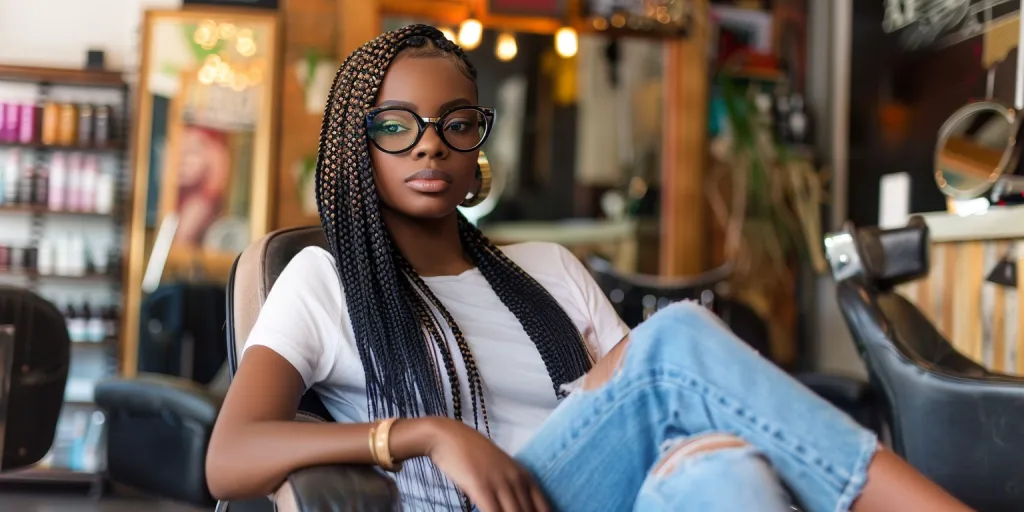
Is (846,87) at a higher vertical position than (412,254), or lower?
higher

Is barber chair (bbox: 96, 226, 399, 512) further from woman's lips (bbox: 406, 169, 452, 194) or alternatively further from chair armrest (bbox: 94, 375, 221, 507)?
woman's lips (bbox: 406, 169, 452, 194)

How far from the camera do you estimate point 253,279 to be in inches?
63.1

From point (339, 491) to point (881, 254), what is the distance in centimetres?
137

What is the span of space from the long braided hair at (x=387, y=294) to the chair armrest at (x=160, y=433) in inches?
34.6

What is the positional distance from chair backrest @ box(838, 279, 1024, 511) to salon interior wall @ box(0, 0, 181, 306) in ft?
11.9

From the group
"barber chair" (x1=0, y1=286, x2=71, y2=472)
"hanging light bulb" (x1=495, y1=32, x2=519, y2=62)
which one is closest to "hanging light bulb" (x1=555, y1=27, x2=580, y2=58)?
"hanging light bulb" (x1=495, y1=32, x2=519, y2=62)

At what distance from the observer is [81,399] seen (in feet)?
14.9

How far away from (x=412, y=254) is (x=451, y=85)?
272 millimetres

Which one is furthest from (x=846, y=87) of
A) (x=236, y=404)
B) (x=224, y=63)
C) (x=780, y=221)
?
(x=236, y=404)

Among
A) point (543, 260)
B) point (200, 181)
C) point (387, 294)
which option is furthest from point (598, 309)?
point (200, 181)

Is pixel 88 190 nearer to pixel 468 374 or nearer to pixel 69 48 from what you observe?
pixel 69 48

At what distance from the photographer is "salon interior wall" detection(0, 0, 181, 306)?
4.64 meters

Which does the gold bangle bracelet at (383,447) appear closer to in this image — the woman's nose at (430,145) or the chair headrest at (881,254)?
the woman's nose at (430,145)

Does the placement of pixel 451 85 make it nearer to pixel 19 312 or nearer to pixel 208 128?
pixel 19 312
